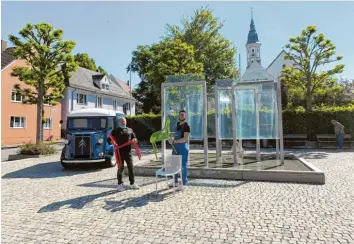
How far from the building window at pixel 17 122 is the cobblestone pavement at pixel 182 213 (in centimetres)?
2351

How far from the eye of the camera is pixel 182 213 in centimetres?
509

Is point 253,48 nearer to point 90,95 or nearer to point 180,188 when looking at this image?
point 90,95

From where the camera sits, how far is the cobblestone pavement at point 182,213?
4090 millimetres

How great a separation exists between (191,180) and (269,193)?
2366mm

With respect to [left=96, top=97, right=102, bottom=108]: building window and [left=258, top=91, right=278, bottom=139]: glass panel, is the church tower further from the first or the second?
[left=258, top=91, right=278, bottom=139]: glass panel

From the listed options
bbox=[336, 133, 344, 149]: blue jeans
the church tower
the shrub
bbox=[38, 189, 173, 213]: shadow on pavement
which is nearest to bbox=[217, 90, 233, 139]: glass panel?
bbox=[38, 189, 173, 213]: shadow on pavement

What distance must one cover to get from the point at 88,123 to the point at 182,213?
7.40 m

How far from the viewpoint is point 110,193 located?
6684mm

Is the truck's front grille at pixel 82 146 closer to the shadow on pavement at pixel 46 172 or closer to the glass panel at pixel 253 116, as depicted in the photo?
the shadow on pavement at pixel 46 172

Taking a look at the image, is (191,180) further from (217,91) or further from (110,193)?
(217,91)

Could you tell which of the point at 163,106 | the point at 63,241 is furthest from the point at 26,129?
the point at 63,241

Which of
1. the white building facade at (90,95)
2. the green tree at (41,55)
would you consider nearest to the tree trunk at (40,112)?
the green tree at (41,55)

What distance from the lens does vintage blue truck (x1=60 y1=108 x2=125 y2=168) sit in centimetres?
1054

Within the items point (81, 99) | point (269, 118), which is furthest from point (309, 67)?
point (81, 99)
